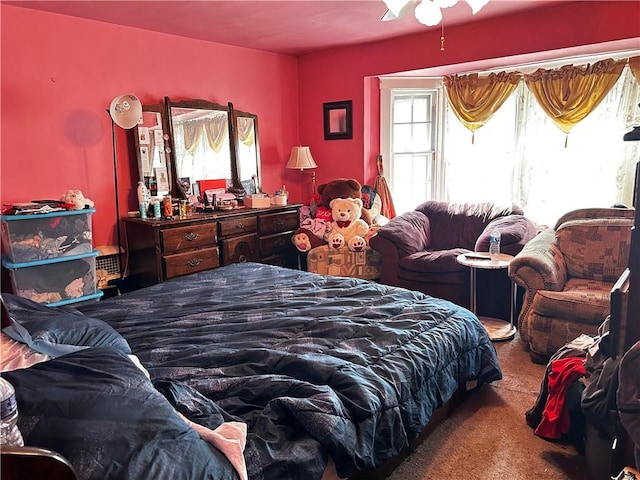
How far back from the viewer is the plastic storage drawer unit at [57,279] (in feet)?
10.4

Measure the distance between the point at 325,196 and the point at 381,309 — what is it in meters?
2.46

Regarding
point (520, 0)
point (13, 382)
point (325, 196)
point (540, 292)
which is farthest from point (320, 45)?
point (13, 382)

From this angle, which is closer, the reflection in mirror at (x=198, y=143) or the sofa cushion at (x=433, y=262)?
the sofa cushion at (x=433, y=262)

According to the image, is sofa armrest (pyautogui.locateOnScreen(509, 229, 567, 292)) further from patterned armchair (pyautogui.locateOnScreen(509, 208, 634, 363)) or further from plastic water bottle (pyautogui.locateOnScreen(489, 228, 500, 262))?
plastic water bottle (pyautogui.locateOnScreen(489, 228, 500, 262))

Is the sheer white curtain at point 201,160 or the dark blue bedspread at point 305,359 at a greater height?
the sheer white curtain at point 201,160

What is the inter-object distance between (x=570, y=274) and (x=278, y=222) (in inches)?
98.1

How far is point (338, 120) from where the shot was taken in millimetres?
5078

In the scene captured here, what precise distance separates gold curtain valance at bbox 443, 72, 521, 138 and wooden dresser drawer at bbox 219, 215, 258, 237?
221 centimetres

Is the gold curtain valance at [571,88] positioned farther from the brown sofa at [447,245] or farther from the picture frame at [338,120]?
the picture frame at [338,120]

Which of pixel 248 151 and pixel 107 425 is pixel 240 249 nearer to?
pixel 248 151

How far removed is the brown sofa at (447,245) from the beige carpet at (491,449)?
4.03 feet

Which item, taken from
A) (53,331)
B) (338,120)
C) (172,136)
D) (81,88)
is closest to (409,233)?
(338,120)

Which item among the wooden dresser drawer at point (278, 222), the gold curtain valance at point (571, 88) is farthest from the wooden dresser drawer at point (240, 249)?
the gold curtain valance at point (571, 88)

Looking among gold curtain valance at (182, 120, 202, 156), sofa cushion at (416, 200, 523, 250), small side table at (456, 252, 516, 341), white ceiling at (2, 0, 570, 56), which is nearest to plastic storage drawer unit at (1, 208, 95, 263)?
gold curtain valance at (182, 120, 202, 156)
